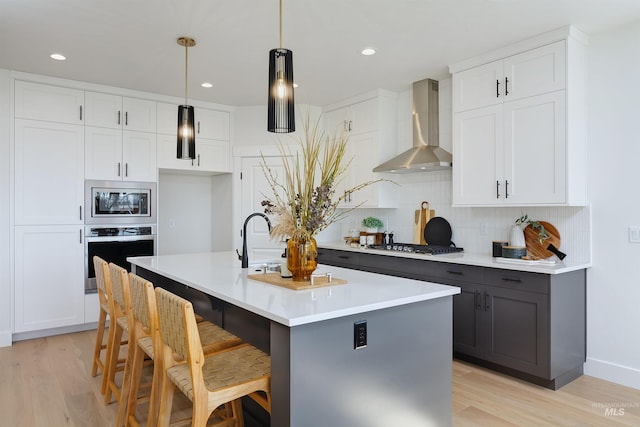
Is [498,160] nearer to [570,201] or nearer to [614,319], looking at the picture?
[570,201]

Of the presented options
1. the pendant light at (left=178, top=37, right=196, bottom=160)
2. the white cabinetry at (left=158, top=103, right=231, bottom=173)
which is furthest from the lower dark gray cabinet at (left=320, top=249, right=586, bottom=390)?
the white cabinetry at (left=158, top=103, right=231, bottom=173)

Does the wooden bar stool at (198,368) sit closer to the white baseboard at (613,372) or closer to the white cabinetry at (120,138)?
the white baseboard at (613,372)

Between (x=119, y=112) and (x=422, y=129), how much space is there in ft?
10.6

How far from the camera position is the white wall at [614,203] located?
2988 millimetres

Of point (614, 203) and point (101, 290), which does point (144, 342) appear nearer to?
point (101, 290)

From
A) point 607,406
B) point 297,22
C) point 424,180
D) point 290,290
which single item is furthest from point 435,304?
point 424,180

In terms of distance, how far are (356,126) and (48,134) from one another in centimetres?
318

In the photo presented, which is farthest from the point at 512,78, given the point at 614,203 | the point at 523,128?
the point at 614,203

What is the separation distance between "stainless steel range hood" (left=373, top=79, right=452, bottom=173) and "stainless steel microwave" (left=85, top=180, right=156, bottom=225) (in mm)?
2666

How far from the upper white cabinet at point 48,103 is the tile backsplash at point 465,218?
312 cm

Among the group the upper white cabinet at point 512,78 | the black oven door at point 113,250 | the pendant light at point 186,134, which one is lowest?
the black oven door at point 113,250

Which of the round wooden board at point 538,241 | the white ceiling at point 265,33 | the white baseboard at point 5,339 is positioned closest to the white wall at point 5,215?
the white baseboard at point 5,339

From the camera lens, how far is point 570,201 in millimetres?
3006

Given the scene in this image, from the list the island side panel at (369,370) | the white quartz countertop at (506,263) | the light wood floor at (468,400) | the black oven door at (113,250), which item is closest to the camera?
the island side panel at (369,370)
